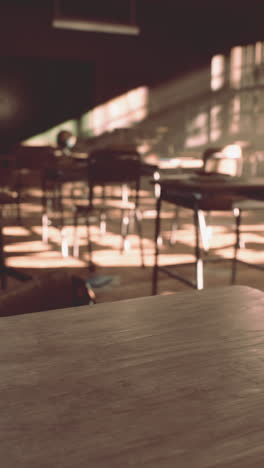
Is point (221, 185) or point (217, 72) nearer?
point (221, 185)

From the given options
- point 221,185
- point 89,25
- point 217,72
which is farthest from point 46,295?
point 217,72

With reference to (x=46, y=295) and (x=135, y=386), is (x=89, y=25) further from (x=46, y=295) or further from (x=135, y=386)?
(x=135, y=386)

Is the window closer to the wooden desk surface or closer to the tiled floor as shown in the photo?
the tiled floor

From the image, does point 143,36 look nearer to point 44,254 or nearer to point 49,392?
point 44,254

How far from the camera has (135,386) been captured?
534 millimetres

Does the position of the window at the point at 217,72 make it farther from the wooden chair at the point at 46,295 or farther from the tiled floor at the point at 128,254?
the wooden chair at the point at 46,295

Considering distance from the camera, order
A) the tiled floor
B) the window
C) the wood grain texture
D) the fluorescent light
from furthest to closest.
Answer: the window → the fluorescent light → the tiled floor → the wood grain texture

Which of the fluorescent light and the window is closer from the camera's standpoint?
the fluorescent light

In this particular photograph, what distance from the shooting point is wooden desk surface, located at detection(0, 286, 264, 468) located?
420mm

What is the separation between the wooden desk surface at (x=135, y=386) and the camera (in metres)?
0.42

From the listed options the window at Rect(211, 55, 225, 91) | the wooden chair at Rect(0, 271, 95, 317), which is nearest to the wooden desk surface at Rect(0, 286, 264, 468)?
the wooden chair at Rect(0, 271, 95, 317)

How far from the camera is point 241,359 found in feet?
1.97

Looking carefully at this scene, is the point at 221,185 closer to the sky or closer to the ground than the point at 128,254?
closer to the sky

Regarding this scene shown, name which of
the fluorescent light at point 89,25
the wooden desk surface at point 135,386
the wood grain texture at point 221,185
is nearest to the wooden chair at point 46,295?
the wooden desk surface at point 135,386
